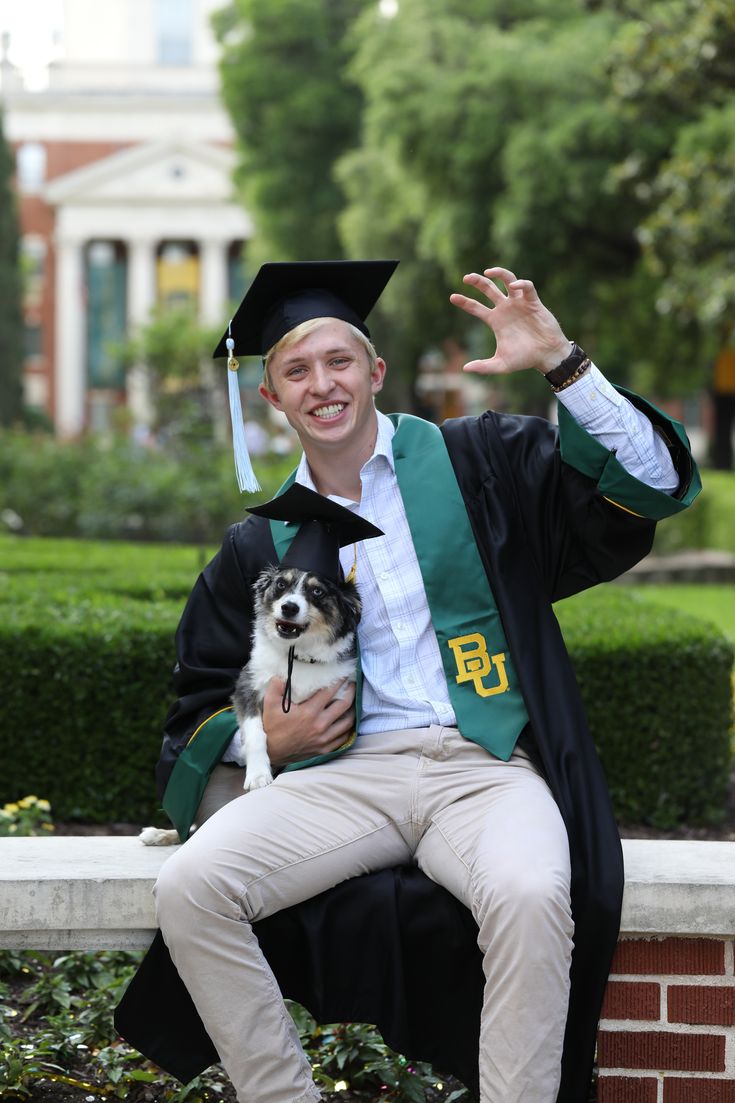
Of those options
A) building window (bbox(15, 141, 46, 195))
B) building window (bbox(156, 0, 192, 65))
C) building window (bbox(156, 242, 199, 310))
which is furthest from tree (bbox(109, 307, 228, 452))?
building window (bbox(156, 0, 192, 65))

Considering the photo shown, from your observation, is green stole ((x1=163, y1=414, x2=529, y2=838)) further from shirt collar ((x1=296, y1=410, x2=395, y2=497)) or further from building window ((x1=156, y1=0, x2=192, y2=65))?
building window ((x1=156, y1=0, x2=192, y2=65))

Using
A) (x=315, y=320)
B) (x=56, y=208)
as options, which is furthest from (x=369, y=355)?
(x=56, y=208)

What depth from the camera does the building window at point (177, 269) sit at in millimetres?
71562

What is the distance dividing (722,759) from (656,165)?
15489 millimetres

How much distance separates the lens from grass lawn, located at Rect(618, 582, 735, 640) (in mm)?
13695

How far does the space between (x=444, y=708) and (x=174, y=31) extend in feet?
261

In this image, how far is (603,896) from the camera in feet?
9.98

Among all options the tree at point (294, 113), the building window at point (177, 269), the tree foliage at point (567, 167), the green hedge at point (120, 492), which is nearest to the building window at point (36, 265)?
the building window at point (177, 269)

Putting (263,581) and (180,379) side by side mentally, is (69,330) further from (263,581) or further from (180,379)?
(263,581)

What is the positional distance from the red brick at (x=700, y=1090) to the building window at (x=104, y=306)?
56106 millimetres

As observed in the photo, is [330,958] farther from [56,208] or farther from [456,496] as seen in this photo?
[56,208]

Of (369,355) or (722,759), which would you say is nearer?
(369,355)

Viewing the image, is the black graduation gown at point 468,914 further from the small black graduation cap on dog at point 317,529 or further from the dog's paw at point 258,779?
the small black graduation cap on dog at point 317,529

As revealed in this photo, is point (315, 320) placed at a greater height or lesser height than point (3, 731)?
greater
